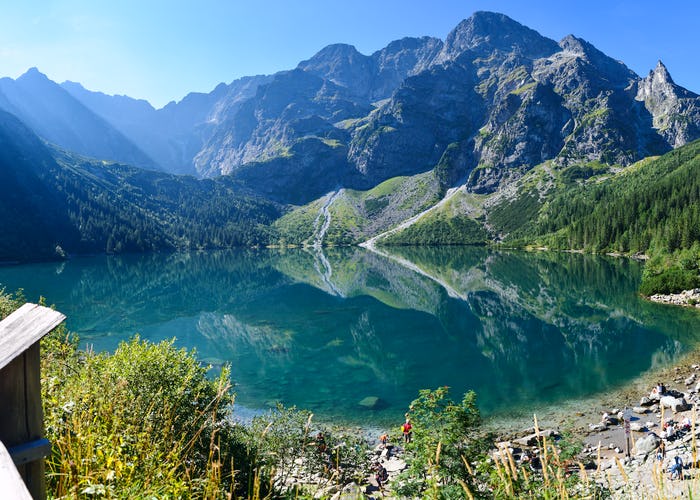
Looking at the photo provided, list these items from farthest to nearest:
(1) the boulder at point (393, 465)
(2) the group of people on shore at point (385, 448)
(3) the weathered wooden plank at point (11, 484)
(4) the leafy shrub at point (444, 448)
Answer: (1) the boulder at point (393, 465)
(2) the group of people on shore at point (385, 448)
(4) the leafy shrub at point (444, 448)
(3) the weathered wooden plank at point (11, 484)

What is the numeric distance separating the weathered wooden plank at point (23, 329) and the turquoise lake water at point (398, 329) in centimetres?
3050

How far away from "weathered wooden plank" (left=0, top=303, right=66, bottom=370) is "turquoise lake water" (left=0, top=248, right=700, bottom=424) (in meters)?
30.5

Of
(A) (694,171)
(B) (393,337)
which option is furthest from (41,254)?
(A) (694,171)

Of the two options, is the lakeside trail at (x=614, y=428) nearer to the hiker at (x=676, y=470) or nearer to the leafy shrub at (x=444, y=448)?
the hiker at (x=676, y=470)

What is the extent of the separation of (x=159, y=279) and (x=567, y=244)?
141940 millimetres

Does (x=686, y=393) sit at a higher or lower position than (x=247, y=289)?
lower

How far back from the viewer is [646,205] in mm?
137750

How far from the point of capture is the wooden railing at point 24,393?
2707mm

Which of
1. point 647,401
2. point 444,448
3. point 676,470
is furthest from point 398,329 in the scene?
point 444,448

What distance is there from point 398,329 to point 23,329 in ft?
191

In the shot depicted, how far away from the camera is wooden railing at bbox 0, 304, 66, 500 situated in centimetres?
271

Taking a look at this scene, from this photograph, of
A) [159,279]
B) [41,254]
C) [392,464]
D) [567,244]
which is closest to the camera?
[392,464]

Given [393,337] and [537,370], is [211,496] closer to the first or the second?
[537,370]

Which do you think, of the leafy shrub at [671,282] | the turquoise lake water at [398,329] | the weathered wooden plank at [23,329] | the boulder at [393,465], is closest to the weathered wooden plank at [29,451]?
the weathered wooden plank at [23,329]
